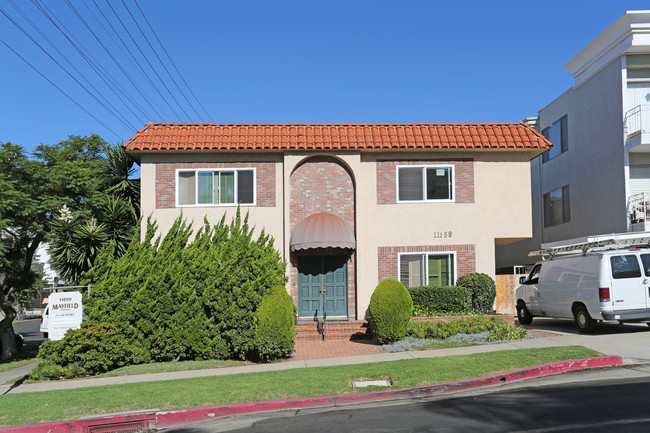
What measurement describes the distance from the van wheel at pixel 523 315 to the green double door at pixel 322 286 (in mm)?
5643

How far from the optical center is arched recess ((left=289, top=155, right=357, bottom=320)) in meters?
17.9

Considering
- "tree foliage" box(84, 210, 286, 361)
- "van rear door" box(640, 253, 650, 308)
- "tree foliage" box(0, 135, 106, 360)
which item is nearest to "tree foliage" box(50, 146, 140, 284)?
"tree foliage" box(0, 135, 106, 360)

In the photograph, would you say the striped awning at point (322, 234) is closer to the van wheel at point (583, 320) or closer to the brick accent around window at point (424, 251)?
the brick accent around window at point (424, 251)

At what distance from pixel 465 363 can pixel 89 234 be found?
12024mm

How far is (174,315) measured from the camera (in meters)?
14.4

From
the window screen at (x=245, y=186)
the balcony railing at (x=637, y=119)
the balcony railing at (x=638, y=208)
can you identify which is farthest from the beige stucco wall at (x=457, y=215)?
the balcony railing at (x=637, y=119)

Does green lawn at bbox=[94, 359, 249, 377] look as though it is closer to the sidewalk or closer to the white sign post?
the sidewalk

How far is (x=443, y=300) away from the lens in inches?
672

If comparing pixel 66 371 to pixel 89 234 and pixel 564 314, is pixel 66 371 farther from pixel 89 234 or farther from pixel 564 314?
pixel 564 314

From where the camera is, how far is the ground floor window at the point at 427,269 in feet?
59.3

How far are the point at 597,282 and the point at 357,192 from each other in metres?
7.42

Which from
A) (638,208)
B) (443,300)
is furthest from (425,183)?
(638,208)

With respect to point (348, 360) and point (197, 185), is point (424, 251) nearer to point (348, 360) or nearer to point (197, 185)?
point (348, 360)

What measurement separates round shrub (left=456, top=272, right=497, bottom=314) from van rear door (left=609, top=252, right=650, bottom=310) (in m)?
4.04
